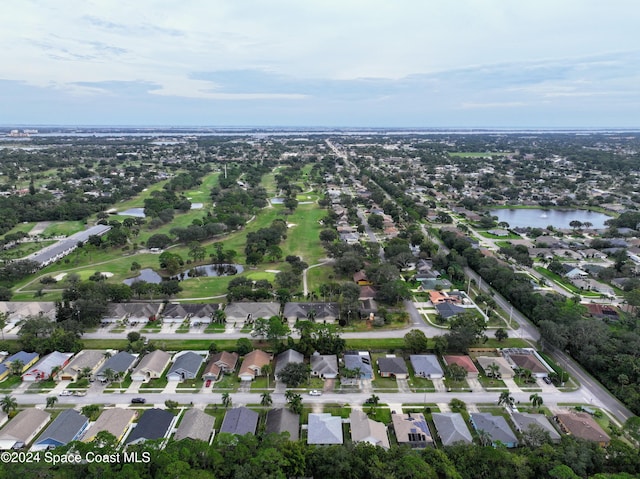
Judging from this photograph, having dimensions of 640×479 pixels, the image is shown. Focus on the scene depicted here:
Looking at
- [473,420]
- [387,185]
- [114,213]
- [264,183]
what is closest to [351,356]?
[473,420]

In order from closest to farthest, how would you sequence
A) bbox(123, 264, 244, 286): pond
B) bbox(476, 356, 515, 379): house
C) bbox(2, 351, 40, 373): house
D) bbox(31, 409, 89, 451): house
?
bbox(31, 409, 89, 451): house, bbox(476, 356, 515, 379): house, bbox(2, 351, 40, 373): house, bbox(123, 264, 244, 286): pond

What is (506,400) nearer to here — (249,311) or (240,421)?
(240,421)

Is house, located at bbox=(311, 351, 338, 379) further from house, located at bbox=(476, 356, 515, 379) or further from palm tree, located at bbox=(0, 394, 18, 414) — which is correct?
palm tree, located at bbox=(0, 394, 18, 414)

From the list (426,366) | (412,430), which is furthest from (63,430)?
(426,366)

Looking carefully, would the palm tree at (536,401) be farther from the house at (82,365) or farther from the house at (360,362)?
the house at (82,365)

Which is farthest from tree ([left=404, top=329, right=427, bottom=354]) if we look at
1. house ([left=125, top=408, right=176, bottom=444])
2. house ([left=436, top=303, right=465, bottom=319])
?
house ([left=125, top=408, right=176, bottom=444])

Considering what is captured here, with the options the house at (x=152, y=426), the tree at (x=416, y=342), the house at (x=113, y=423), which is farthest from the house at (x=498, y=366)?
the house at (x=113, y=423)
